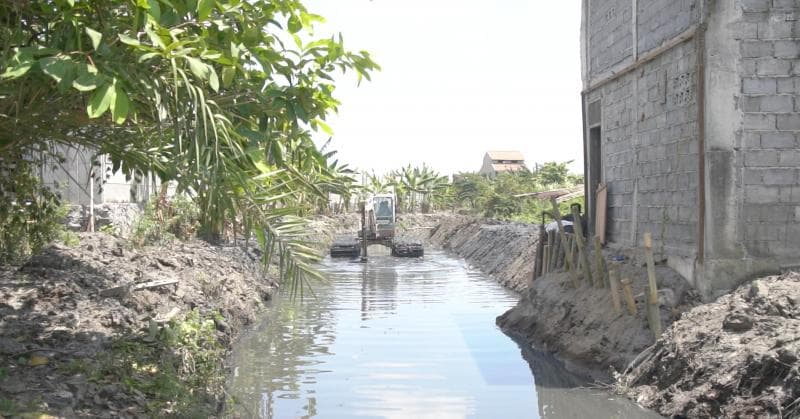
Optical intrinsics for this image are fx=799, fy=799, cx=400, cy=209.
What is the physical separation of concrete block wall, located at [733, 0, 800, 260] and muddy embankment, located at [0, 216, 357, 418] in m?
5.54

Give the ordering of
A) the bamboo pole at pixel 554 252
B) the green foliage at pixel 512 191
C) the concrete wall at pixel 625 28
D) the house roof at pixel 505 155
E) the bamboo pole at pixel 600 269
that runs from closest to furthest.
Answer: the concrete wall at pixel 625 28 < the bamboo pole at pixel 600 269 < the bamboo pole at pixel 554 252 < the green foliage at pixel 512 191 < the house roof at pixel 505 155

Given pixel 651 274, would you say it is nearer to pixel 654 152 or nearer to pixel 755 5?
pixel 654 152

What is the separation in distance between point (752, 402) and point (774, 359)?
469mm

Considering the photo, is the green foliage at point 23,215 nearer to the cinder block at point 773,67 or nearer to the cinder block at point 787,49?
the cinder block at point 773,67

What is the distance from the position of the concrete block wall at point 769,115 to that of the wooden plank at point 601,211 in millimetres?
4317

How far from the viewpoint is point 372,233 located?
109ft

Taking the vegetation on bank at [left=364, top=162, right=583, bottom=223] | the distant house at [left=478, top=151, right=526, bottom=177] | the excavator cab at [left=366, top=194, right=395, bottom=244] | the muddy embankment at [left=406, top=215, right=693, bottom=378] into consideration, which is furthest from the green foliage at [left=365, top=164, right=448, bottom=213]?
the muddy embankment at [left=406, top=215, right=693, bottom=378]


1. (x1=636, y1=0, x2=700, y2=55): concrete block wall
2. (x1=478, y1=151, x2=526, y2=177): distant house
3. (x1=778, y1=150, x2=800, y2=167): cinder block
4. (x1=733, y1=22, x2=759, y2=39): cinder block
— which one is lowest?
(x1=778, y1=150, x2=800, y2=167): cinder block

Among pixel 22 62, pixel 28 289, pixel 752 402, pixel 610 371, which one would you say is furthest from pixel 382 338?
pixel 22 62

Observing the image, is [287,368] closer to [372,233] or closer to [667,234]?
[667,234]

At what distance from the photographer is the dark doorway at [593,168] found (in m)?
15.9

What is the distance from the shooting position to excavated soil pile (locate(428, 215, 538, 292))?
2225 centimetres

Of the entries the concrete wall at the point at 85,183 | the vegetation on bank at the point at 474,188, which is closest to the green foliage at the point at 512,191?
the vegetation on bank at the point at 474,188

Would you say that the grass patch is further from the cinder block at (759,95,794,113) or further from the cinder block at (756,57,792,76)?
the cinder block at (756,57,792,76)
